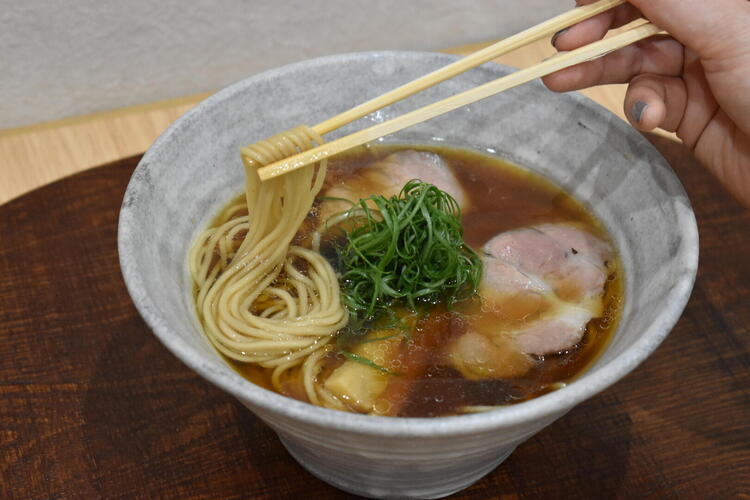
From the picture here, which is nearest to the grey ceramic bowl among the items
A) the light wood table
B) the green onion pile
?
the green onion pile

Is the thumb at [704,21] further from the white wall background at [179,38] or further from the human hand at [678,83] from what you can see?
the white wall background at [179,38]

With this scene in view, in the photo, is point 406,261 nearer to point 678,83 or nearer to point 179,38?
point 678,83

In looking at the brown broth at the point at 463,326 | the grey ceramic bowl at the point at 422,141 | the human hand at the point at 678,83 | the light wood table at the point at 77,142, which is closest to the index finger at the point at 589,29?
the human hand at the point at 678,83

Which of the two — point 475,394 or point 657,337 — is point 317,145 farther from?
point 657,337

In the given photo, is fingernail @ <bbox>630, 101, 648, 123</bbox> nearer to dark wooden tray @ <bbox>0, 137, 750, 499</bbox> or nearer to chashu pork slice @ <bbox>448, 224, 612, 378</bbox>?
chashu pork slice @ <bbox>448, 224, 612, 378</bbox>

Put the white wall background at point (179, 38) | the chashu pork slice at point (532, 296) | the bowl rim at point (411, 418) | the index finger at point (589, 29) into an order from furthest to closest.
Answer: the white wall background at point (179, 38) → the index finger at point (589, 29) → the chashu pork slice at point (532, 296) → the bowl rim at point (411, 418)

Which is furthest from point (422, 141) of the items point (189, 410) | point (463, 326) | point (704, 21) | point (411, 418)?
point (411, 418)

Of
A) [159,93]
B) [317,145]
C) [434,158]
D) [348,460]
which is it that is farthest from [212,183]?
[159,93]
